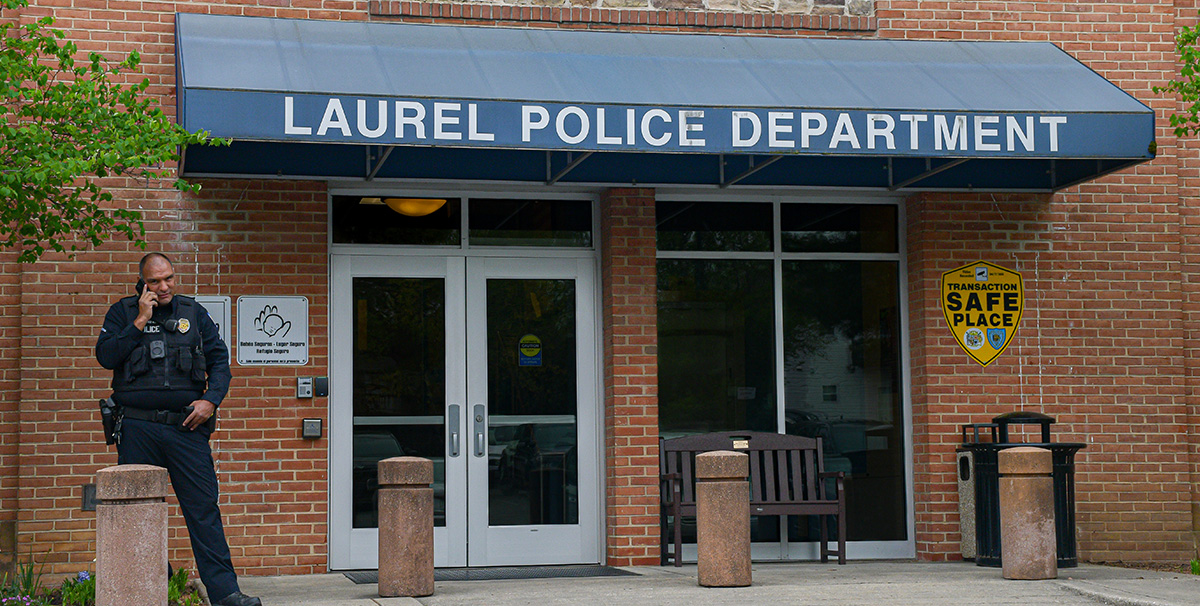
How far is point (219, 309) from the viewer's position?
9.88m

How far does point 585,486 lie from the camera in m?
10.7

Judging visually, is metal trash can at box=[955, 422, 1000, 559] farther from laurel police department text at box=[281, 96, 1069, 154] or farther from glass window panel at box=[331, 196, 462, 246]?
glass window panel at box=[331, 196, 462, 246]

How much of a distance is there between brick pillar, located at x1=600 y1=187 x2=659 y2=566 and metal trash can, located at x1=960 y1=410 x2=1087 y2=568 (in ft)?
8.29

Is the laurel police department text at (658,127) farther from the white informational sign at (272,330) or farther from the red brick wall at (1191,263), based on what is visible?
the red brick wall at (1191,263)

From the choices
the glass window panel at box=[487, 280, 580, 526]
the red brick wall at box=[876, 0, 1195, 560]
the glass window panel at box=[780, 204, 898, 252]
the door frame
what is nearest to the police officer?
the door frame

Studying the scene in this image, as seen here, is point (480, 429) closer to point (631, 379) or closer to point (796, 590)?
point (631, 379)

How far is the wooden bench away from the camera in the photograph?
1041cm

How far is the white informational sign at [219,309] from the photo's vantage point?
32.4 feet

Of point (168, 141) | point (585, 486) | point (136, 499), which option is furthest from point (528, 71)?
→ point (136, 499)

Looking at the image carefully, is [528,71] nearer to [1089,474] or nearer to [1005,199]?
[1005,199]

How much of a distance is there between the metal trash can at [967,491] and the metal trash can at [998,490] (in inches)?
7.5

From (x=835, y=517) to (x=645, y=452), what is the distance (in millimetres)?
1838

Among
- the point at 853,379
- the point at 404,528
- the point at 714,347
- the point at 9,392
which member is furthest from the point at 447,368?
the point at 853,379

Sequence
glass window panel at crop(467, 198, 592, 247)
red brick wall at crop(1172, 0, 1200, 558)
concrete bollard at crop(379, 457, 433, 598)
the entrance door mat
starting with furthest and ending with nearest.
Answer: red brick wall at crop(1172, 0, 1200, 558)
glass window panel at crop(467, 198, 592, 247)
the entrance door mat
concrete bollard at crop(379, 457, 433, 598)
